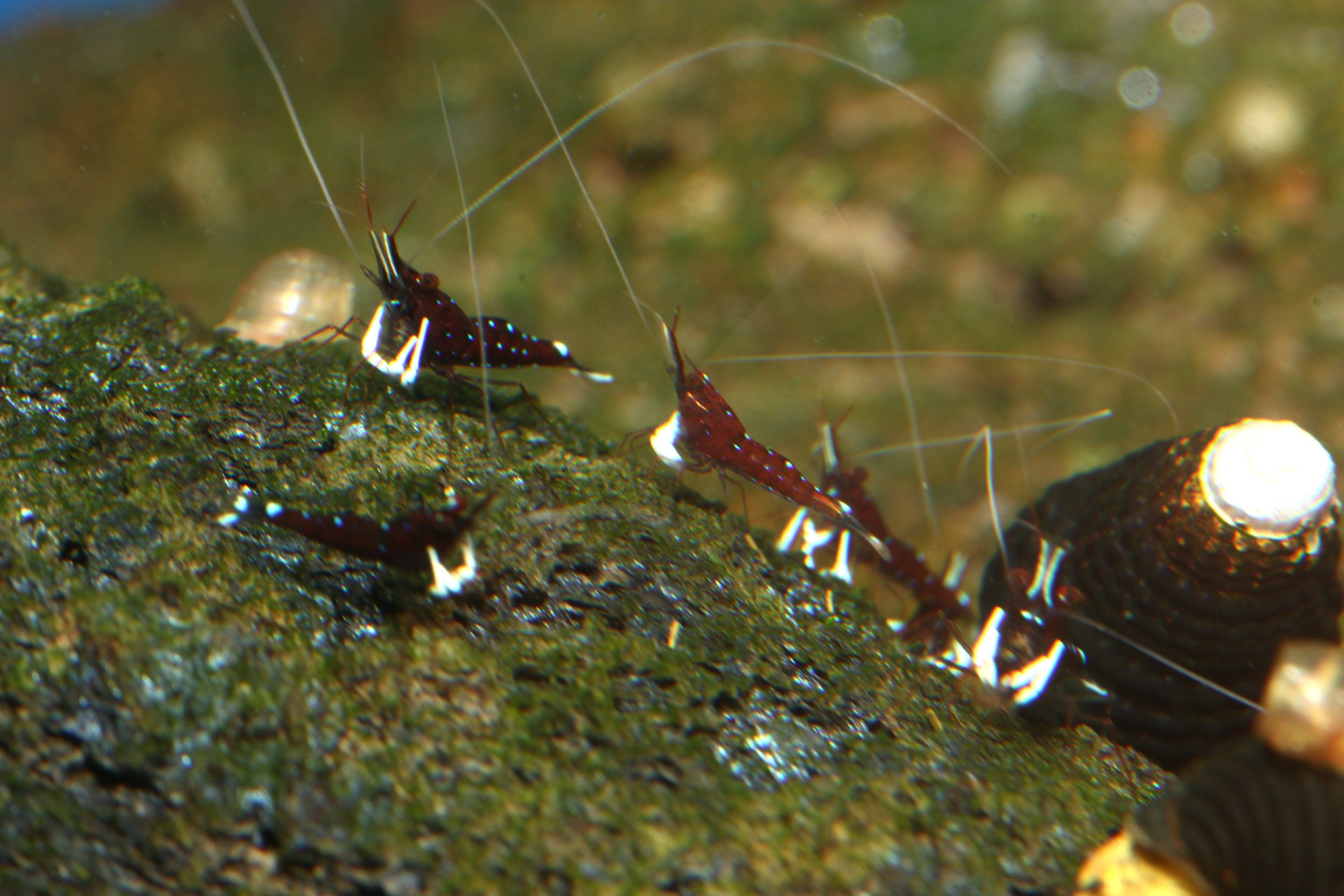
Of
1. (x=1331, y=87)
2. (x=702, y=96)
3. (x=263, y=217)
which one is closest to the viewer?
(x=1331, y=87)

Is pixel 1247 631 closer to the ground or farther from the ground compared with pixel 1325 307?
closer to the ground

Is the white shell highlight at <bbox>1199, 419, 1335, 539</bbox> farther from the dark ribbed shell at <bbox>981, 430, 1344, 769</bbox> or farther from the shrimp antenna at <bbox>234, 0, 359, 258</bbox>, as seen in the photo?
the shrimp antenna at <bbox>234, 0, 359, 258</bbox>

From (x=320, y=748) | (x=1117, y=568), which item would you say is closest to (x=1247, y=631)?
(x=1117, y=568)

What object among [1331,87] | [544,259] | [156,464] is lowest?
[156,464]

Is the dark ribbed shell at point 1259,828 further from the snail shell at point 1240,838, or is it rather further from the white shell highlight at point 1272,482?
the white shell highlight at point 1272,482

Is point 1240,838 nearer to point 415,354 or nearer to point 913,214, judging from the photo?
point 415,354

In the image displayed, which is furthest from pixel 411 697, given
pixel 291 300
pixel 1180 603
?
pixel 291 300

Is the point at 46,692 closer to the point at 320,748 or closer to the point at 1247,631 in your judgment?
the point at 320,748
